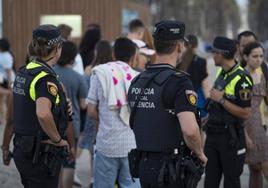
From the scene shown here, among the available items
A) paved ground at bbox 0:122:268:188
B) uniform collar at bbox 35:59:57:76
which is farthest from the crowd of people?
paved ground at bbox 0:122:268:188

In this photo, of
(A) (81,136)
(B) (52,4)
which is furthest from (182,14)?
(A) (81,136)

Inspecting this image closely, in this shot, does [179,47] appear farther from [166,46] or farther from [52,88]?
[52,88]

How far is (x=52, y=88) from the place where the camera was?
4930 millimetres

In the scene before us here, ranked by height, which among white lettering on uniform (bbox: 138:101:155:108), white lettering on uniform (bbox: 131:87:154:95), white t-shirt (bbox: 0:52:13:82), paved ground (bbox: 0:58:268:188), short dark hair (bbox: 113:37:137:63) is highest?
short dark hair (bbox: 113:37:137:63)

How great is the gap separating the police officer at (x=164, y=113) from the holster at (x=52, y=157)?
28.5 inches

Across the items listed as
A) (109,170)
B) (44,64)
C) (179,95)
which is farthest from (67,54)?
(179,95)

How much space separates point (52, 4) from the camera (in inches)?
615

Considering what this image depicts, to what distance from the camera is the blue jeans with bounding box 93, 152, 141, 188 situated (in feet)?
19.8

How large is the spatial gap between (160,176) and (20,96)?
4.30ft

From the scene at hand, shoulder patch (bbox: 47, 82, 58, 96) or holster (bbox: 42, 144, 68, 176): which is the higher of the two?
shoulder patch (bbox: 47, 82, 58, 96)

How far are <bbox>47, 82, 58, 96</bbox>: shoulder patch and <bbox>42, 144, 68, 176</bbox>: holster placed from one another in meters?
0.43

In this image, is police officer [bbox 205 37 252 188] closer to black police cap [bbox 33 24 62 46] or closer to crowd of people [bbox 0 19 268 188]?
crowd of people [bbox 0 19 268 188]

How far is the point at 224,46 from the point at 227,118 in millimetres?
705

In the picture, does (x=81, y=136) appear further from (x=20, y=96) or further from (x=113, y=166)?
(x=20, y=96)
